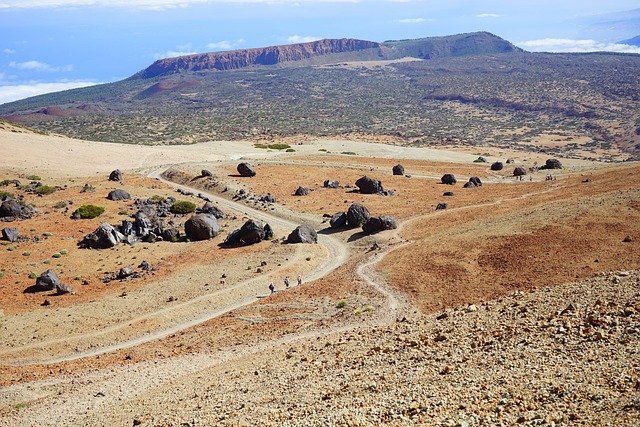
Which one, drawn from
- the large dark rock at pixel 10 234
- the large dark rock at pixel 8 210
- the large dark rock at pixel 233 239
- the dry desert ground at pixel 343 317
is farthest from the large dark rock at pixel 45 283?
the large dark rock at pixel 8 210

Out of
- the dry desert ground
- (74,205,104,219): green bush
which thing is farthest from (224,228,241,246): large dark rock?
(74,205,104,219): green bush

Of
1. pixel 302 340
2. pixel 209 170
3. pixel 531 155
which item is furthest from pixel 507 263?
pixel 531 155

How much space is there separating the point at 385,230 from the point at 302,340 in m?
25.4

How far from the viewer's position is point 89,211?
6144cm

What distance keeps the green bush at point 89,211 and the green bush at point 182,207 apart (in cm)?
813

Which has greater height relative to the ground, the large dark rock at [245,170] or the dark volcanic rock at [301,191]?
the large dark rock at [245,170]

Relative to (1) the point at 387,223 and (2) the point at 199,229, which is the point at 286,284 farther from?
(2) the point at 199,229

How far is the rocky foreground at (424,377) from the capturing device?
16094mm

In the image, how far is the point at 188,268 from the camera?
4656 centimetres

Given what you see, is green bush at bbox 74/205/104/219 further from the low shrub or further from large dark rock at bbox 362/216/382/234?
large dark rock at bbox 362/216/382/234

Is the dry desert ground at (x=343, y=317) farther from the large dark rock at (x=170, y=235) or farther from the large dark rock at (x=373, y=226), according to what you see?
the large dark rock at (x=373, y=226)

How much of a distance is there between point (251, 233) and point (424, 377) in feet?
113

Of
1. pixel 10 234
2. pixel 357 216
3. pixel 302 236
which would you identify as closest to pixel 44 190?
pixel 10 234

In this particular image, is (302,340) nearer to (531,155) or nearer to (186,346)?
(186,346)
